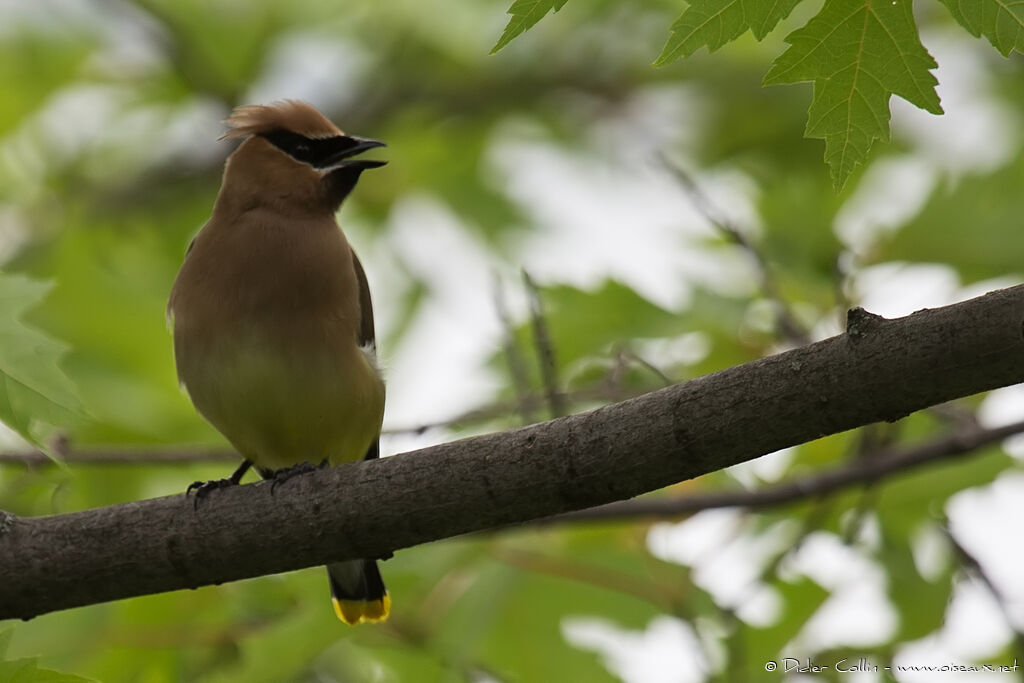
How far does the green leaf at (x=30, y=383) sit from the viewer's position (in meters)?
3.12

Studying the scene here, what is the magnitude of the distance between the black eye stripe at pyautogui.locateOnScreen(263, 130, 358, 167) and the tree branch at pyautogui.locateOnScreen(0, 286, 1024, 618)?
6.35ft

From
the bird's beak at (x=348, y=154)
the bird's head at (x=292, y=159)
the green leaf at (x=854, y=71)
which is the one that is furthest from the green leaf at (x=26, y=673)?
the bird's beak at (x=348, y=154)

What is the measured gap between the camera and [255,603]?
5.00 meters

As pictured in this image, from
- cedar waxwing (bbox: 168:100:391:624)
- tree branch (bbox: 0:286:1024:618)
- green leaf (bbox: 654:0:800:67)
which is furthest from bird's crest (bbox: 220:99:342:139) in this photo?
green leaf (bbox: 654:0:800:67)

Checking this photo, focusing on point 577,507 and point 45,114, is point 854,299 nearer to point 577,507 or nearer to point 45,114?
point 577,507

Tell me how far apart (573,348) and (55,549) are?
239 centimetres

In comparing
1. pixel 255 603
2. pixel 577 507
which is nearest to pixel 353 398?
pixel 255 603

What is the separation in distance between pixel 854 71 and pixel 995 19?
28cm

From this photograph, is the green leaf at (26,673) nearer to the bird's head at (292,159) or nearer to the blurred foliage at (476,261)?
the blurred foliage at (476,261)

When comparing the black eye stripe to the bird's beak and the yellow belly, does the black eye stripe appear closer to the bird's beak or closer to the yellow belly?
the bird's beak

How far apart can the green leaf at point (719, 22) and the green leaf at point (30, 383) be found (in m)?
1.56

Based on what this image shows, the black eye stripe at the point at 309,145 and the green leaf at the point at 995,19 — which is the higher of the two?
the green leaf at the point at 995,19

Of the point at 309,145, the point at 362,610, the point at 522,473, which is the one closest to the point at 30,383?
the point at 522,473

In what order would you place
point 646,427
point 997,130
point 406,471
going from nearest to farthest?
point 646,427 → point 406,471 → point 997,130
